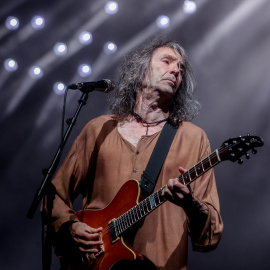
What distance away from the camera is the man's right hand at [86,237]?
2383mm

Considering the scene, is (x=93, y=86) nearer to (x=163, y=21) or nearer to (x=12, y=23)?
(x=163, y=21)

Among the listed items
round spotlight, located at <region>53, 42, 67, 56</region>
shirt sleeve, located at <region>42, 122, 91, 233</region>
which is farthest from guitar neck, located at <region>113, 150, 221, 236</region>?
round spotlight, located at <region>53, 42, 67, 56</region>

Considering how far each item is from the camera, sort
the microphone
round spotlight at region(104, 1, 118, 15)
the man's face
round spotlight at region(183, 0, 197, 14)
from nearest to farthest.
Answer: the microphone, the man's face, round spotlight at region(183, 0, 197, 14), round spotlight at region(104, 1, 118, 15)

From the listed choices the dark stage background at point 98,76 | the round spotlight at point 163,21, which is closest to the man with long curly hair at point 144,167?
the dark stage background at point 98,76

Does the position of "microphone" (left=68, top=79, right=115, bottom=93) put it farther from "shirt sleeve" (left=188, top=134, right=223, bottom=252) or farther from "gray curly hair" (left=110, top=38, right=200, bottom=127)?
"shirt sleeve" (left=188, top=134, right=223, bottom=252)

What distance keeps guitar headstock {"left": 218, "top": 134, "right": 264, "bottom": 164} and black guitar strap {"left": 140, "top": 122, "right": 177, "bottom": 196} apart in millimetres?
587

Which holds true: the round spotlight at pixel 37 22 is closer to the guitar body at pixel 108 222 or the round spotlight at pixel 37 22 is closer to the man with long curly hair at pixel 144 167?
the man with long curly hair at pixel 144 167

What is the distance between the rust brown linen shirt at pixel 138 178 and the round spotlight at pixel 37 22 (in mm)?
2679

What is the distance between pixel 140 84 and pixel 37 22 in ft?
7.98

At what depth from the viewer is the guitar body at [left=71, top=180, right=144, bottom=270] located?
88.3 inches

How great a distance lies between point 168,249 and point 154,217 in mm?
226

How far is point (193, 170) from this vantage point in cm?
215

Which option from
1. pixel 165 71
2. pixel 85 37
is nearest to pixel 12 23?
pixel 85 37

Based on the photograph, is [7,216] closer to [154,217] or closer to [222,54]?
[154,217]
